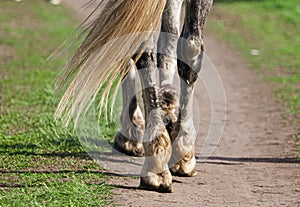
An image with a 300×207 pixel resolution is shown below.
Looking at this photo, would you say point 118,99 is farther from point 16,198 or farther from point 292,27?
point 292,27

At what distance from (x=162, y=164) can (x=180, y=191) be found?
0.26 metres

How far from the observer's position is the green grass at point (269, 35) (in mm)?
9984

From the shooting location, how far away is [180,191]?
524 centimetres

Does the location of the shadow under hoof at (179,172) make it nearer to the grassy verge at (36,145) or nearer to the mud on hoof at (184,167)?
the mud on hoof at (184,167)

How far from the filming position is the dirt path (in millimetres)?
5082

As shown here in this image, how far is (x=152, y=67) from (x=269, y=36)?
8784mm

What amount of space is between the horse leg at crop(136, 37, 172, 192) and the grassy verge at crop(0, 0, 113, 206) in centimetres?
33

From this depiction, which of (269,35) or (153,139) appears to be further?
(269,35)

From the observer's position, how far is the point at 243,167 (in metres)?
6.11

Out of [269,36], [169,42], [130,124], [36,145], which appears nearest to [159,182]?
[169,42]

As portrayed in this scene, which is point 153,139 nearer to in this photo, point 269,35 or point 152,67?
point 152,67

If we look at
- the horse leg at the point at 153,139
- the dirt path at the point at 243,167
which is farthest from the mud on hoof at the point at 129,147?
the horse leg at the point at 153,139

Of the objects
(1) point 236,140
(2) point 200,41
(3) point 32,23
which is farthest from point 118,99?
(3) point 32,23

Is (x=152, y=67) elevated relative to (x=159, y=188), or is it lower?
elevated
